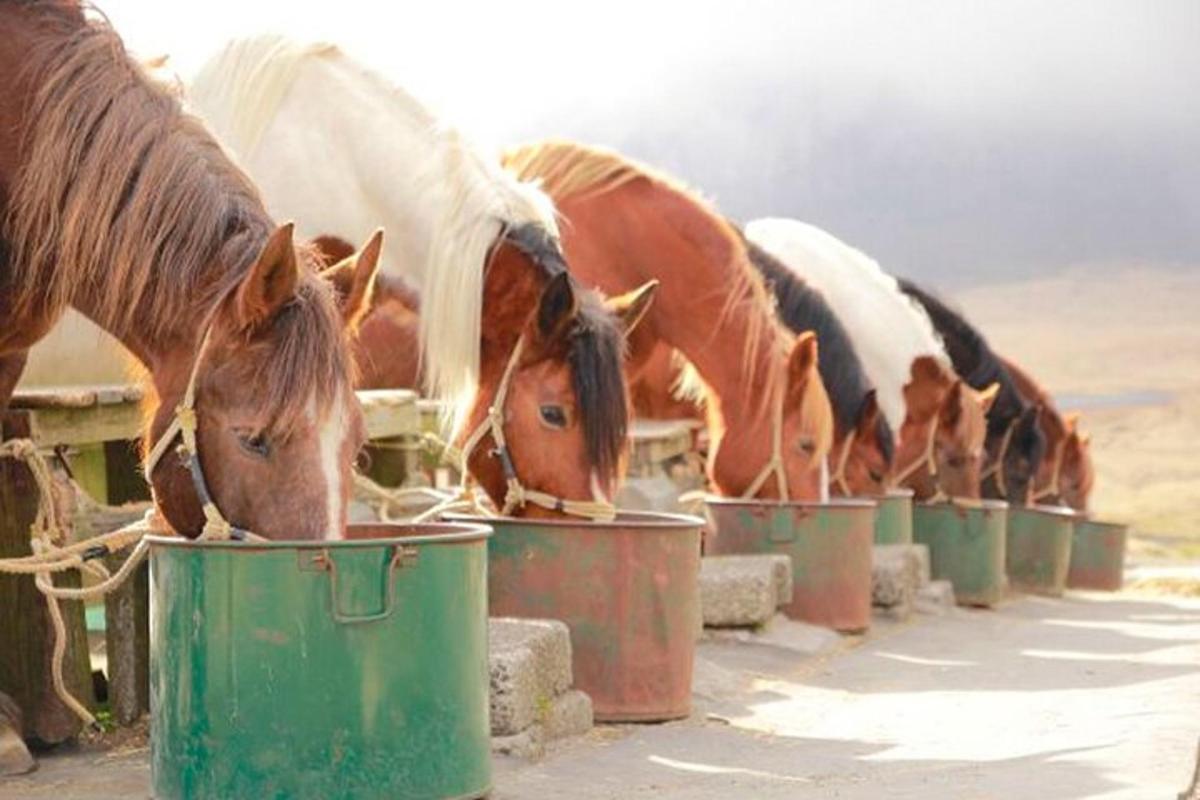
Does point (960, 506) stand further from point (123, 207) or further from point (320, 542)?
point (320, 542)

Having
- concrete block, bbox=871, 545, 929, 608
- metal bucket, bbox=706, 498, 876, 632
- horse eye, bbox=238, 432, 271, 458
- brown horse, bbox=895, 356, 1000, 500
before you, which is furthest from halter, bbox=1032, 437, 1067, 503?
horse eye, bbox=238, 432, 271, 458

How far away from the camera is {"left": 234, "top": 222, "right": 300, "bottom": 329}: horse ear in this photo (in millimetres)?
4273

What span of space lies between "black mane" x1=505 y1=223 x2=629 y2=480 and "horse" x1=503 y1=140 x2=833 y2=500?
2.32 m

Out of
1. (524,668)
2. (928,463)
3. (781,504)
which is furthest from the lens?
(928,463)

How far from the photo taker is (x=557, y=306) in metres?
6.43

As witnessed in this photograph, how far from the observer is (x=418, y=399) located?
26.7 feet

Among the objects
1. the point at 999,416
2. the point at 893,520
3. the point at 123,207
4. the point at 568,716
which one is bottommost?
the point at 568,716

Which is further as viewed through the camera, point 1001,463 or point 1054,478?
point 1054,478

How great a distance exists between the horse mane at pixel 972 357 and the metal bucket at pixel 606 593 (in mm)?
8029

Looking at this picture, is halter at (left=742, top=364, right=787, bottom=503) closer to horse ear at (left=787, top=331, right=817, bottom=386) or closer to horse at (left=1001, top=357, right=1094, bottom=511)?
horse ear at (left=787, top=331, right=817, bottom=386)

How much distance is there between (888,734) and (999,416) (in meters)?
9.04

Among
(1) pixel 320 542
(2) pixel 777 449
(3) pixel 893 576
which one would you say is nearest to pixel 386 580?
(1) pixel 320 542

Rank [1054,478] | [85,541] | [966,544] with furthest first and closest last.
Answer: [1054,478]
[966,544]
[85,541]

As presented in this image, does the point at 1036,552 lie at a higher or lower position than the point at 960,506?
lower
